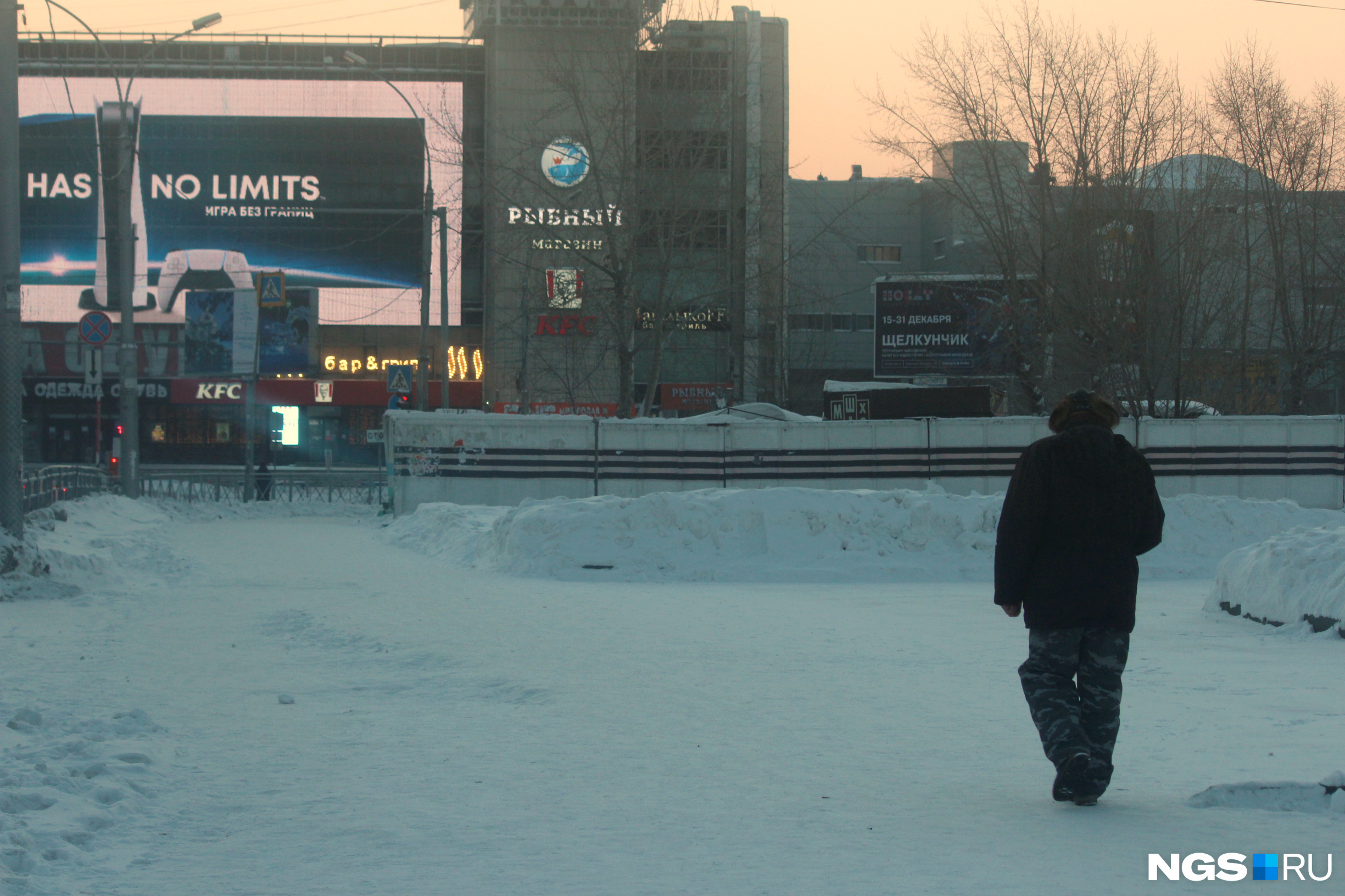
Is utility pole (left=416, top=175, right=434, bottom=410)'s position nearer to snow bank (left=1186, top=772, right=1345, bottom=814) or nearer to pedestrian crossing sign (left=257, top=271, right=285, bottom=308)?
pedestrian crossing sign (left=257, top=271, right=285, bottom=308)

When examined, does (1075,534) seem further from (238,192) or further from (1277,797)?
(238,192)

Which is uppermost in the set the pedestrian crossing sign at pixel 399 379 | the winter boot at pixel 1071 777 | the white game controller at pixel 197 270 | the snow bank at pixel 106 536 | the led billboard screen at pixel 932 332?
the white game controller at pixel 197 270

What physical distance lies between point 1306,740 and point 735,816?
3196 millimetres

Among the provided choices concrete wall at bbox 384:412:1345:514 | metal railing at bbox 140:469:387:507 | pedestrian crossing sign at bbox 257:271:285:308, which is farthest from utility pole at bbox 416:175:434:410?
concrete wall at bbox 384:412:1345:514

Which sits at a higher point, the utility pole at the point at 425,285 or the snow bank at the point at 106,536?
the utility pole at the point at 425,285

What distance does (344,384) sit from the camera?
212 feet

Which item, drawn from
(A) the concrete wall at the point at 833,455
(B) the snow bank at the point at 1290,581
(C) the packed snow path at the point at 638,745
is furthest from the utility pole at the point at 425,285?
(B) the snow bank at the point at 1290,581

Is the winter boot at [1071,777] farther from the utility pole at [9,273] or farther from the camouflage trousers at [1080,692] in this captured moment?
the utility pole at [9,273]

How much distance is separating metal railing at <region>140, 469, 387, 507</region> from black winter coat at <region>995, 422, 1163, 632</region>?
88.3 ft

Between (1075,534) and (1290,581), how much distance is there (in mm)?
6599

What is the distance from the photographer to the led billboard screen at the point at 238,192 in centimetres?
6450

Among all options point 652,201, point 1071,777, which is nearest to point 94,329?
point 652,201

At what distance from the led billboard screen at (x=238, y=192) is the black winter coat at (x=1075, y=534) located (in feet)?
199

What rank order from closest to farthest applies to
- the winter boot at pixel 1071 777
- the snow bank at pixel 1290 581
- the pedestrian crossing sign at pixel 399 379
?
the winter boot at pixel 1071 777 → the snow bank at pixel 1290 581 → the pedestrian crossing sign at pixel 399 379
